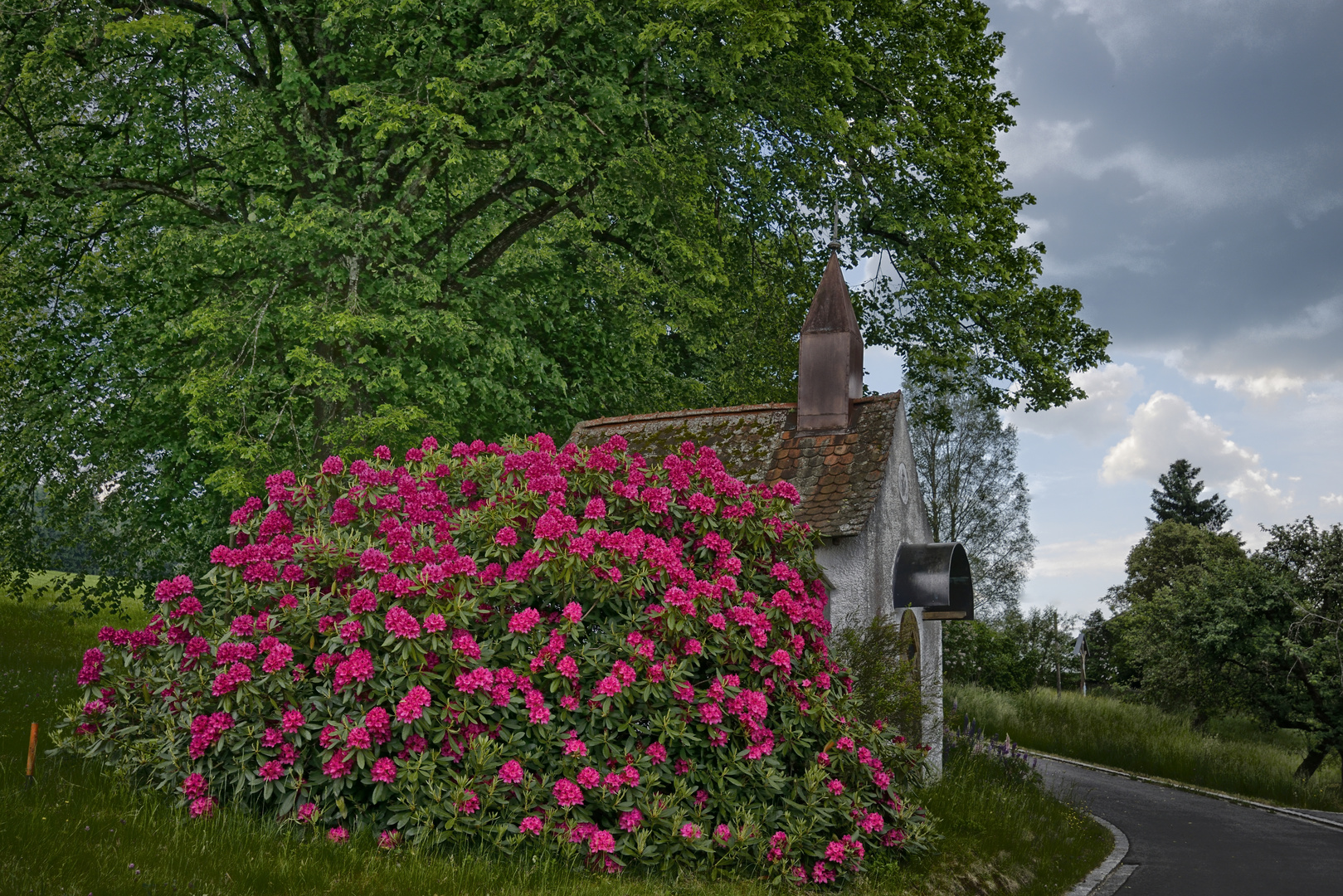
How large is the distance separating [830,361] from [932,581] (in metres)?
3.23

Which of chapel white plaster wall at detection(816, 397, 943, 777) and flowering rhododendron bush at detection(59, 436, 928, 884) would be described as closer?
flowering rhododendron bush at detection(59, 436, 928, 884)

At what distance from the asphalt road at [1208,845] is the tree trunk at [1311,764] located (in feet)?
9.93

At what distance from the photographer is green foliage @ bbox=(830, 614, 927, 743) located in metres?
9.28

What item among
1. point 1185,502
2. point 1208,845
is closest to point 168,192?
point 1208,845

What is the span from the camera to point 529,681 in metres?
6.48

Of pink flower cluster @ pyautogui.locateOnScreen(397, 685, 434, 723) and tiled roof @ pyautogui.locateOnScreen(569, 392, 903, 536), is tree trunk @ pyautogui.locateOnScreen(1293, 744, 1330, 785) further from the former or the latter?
pink flower cluster @ pyautogui.locateOnScreen(397, 685, 434, 723)

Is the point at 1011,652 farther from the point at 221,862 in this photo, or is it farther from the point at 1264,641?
the point at 221,862

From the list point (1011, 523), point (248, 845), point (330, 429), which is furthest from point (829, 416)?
point (1011, 523)

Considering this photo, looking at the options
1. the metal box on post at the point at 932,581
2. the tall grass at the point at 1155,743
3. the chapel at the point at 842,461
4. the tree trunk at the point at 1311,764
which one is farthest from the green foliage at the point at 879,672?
the tree trunk at the point at 1311,764

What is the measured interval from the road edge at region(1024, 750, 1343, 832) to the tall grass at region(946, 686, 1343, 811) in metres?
0.40

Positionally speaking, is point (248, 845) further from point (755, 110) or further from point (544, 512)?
point (755, 110)

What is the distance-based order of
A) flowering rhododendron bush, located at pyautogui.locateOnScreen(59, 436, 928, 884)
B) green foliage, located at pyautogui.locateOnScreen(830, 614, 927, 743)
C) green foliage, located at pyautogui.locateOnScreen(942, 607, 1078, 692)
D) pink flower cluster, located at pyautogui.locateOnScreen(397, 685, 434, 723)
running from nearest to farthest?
pink flower cluster, located at pyautogui.locateOnScreen(397, 685, 434, 723) → flowering rhododendron bush, located at pyautogui.locateOnScreen(59, 436, 928, 884) → green foliage, located at pyautogui.locateOnScreen(830, 614, 927, 743) → green foliage, located at pyautogui.locateOnScreen(942, 607, 1078, 692)

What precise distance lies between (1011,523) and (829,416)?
30.2m

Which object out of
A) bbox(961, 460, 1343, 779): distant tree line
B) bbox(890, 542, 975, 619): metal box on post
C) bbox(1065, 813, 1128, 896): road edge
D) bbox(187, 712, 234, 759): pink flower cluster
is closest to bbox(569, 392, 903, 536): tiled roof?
bbox(890, 542, 975, 619): metal box on post
